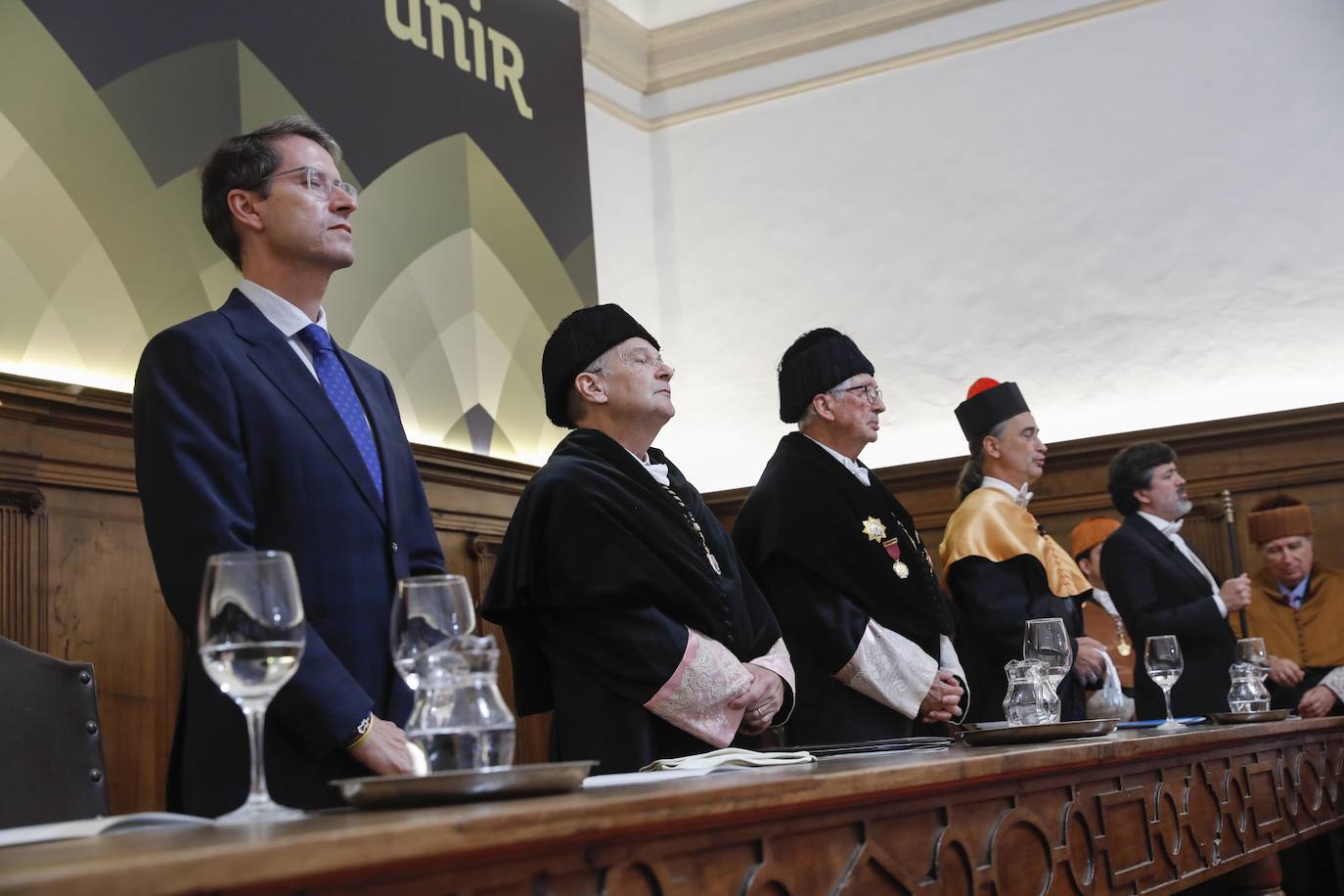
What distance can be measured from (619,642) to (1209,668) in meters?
2.81

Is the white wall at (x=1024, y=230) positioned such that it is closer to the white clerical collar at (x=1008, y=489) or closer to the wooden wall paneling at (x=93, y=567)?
the white clerical collar at (x=1008, y=489)

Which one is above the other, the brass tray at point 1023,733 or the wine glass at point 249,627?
the wine glass at point 249,627

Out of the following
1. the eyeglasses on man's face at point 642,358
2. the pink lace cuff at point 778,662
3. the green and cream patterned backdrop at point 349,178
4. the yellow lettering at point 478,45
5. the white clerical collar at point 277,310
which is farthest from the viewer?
the yellow lettering at point 478,45

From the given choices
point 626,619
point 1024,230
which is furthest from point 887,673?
point 1024,230

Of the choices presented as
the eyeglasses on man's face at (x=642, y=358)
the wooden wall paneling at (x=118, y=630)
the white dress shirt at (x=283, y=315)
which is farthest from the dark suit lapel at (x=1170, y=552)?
the white dress shirt at (x=283, y=315)

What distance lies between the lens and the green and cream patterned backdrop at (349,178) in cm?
412

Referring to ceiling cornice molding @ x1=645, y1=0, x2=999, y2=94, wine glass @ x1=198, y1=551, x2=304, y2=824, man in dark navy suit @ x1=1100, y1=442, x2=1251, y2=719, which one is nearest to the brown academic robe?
man in dark navy suit @ x1=1100, y1=442, x2=1251, y2=719

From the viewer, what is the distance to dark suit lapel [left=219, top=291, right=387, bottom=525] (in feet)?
7.13

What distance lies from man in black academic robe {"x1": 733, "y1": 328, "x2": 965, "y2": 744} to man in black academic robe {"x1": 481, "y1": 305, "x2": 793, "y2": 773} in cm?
38

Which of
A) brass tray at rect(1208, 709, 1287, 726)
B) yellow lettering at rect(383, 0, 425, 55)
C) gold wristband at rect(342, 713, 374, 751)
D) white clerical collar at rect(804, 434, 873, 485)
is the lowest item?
brass tray at rect(1208, 709, 1287, 726)

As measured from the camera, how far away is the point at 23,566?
379 cm

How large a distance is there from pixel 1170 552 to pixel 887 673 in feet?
6.33

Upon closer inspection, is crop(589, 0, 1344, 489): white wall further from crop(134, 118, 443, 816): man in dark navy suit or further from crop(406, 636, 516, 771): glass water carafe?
crop(406, 636, 516, 771): glass water carafe

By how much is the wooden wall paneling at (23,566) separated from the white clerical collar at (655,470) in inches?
69.8
